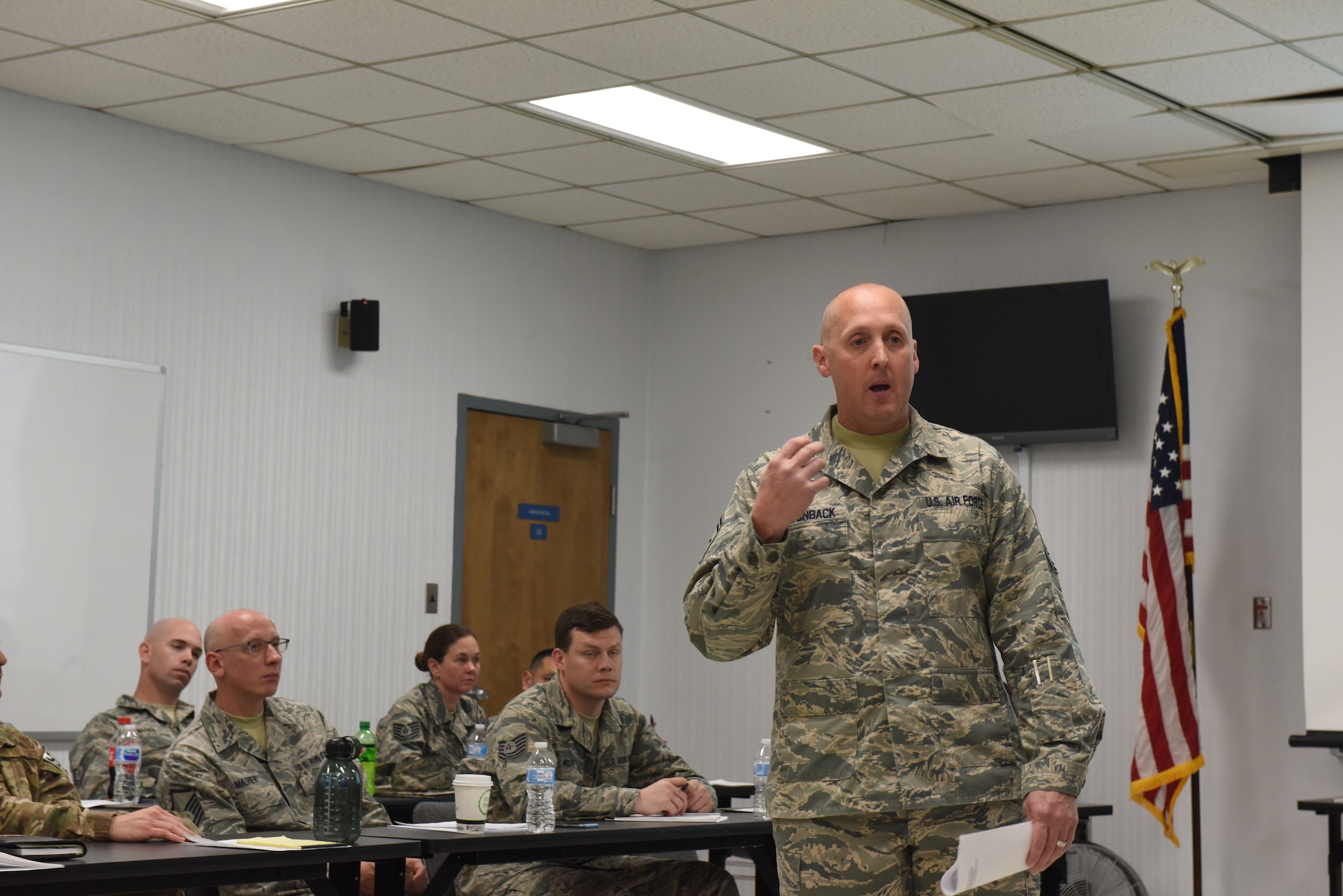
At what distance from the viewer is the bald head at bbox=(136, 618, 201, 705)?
223 inches

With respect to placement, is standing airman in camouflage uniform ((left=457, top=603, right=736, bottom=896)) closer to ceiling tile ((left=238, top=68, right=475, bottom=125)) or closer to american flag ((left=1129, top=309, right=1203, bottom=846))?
ceiling tile ((left=238, top=68, right=475, bottom=125))

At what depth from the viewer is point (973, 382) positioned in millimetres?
7262

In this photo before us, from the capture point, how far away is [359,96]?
5.86 metres

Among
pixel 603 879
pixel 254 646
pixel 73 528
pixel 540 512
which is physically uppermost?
pixel 540 512

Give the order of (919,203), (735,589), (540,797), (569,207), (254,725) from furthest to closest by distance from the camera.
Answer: (569,207)
(919,203)
(254,725)
(540,797)
(735,589)

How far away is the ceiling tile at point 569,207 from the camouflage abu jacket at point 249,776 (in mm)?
3406

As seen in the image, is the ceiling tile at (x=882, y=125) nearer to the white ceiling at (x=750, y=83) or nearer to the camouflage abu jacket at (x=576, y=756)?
the white ceiling at (x=750, y=83)

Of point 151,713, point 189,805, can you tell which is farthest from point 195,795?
point 151,713

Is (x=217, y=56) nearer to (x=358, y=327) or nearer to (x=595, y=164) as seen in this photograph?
(x=358, y=327)

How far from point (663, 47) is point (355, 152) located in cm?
180

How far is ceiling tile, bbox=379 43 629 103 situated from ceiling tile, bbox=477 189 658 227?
4.75 feet

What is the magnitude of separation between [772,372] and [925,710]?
5663 mm

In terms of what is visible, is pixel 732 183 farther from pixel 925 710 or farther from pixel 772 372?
pixel 925 710

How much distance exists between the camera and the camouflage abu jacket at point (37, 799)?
3.58 metres
